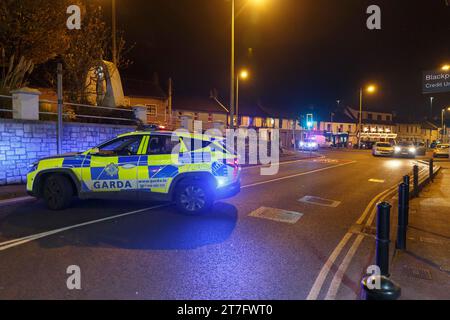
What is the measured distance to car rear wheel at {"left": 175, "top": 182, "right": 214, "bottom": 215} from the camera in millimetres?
6793

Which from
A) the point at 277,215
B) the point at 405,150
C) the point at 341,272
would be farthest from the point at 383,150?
the point at 341,272

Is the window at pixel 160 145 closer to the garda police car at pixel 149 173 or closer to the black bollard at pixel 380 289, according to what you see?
the garda police car at pixel 149 173

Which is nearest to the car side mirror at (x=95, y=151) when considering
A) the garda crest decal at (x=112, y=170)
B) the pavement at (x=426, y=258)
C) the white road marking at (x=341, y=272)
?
the garda crest decal at (x=112, y=170)

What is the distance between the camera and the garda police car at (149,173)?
6734mm

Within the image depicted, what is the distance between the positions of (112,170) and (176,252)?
9.41 feet

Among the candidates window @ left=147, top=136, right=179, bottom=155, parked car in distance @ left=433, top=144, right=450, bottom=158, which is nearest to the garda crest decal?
window @ left=147, top=136, right=179, bottom=155

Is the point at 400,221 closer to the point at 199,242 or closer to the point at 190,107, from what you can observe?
the point at 199,242

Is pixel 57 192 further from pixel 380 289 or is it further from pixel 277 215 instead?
pixel 380 289

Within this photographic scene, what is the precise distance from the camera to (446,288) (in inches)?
152

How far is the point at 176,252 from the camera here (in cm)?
480

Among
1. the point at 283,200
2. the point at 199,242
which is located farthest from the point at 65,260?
the point at 283,200

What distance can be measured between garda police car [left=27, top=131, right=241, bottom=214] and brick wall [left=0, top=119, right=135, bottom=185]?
402 centimetres

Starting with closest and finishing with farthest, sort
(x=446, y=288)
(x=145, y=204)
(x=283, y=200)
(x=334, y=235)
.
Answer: (x=446, y=288)
(x=334, y=235)
(x=145, y=204)
(x=283, y=200)
